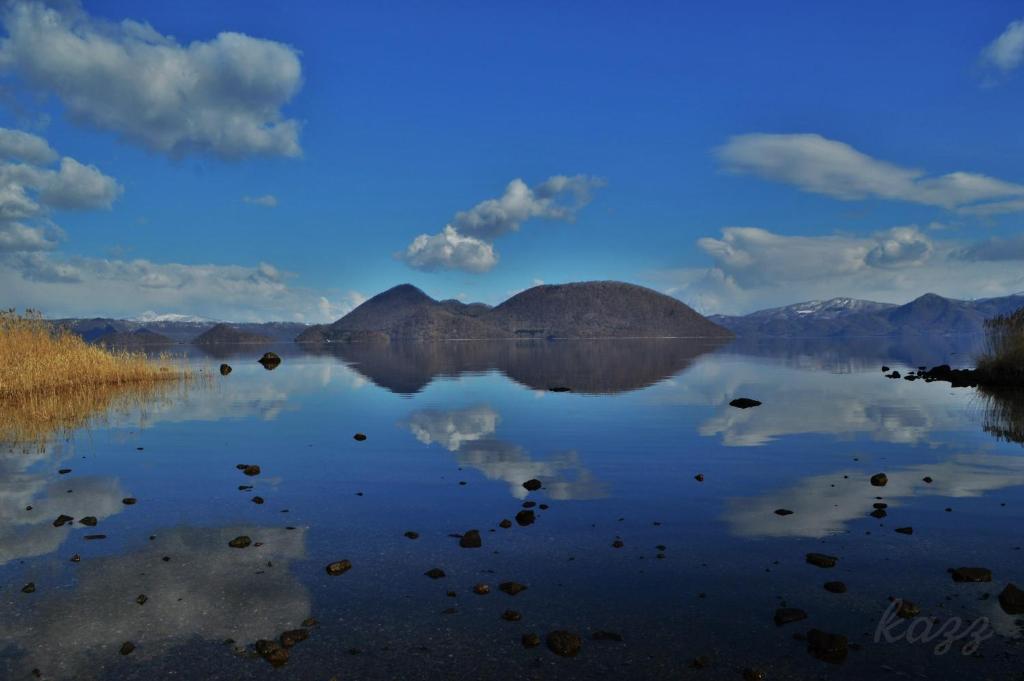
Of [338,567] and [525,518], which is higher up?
[525,518]

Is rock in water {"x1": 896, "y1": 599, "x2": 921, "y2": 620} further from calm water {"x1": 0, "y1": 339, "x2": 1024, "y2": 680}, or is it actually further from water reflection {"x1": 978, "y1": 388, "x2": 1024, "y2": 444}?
water reflection {"x1": 978, "y1": 388, "x2": 1024, "y2": 444}

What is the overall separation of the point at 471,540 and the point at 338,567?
2454mm

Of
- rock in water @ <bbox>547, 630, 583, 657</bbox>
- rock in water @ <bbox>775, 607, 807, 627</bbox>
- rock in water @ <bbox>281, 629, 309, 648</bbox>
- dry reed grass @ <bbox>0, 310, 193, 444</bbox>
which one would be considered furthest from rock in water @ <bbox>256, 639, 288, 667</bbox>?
dry reed grass @ <bbox>0, 310, 193, 444</bbox>

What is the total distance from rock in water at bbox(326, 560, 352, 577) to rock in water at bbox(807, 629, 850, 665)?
6.96 metres

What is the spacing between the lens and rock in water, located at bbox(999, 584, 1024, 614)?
9.26 meters

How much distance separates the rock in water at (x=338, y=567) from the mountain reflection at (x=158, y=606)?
0.60m

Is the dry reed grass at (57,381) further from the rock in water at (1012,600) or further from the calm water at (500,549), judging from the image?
the rock in water at (1012,600)

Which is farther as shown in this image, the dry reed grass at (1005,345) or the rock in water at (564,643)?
the dry reed grass at (1005,345)

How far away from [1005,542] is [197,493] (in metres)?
17.4

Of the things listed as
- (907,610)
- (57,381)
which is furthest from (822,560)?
(57,381)

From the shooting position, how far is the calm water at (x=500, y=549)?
320 inches

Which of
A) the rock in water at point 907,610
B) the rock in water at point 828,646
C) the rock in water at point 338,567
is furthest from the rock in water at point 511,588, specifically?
the rock in water at point 907,610

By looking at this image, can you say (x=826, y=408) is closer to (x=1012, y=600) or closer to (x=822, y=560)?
(x=822, y=560)
